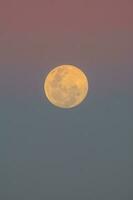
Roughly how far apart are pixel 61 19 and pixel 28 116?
889 mm

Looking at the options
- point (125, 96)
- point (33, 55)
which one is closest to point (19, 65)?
point (33, 55)

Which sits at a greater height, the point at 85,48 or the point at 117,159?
the point at 85,48

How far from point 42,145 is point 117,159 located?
653mm

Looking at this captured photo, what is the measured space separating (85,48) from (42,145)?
915 millimetres

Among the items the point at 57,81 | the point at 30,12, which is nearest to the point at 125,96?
the point at 57,81

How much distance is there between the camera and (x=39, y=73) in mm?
5988

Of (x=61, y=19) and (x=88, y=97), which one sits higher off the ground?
(x=61, y=19)

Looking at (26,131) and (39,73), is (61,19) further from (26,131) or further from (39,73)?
(26,131)

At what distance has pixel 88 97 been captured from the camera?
5.97m

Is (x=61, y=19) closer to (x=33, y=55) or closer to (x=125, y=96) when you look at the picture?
(x=33, y=55)

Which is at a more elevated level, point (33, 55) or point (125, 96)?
point (33, 55)

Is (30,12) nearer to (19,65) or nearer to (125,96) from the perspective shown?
(19,65)

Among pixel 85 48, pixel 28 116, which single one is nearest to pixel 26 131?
pixel 28 116

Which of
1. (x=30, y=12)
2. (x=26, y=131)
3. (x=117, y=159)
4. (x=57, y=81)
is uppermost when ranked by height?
(x=30, y=12)
